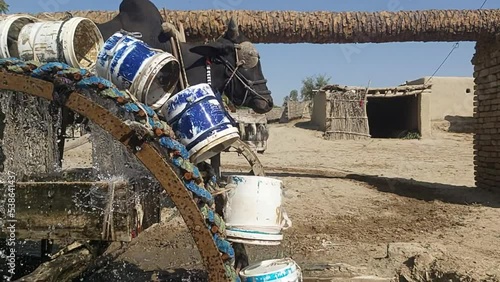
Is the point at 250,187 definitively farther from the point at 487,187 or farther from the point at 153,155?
the point at 487,187

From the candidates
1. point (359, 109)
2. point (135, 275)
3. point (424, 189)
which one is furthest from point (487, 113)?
point (359, 109)

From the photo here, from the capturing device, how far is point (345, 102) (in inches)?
766

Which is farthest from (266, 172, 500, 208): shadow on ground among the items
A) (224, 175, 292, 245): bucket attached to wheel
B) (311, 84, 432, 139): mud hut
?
(311, 84, 432, 139): mud hut

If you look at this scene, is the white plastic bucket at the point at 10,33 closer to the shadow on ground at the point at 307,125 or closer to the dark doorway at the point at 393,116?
the dark doorway at the point at 393,116

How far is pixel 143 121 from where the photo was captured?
2391 millimetres

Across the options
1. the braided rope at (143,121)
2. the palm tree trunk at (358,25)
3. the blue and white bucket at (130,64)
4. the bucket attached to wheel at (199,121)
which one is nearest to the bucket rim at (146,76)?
the blue and white bucket at (130,64)

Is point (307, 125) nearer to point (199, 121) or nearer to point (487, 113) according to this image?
point (487, 113)

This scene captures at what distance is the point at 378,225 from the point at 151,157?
479cm

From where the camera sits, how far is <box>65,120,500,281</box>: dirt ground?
416 centimetres

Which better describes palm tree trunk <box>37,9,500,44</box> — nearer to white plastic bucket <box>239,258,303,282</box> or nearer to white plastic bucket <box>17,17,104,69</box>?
white plastic bucket <box>17,17,104,69</box>

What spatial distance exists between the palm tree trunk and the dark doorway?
1173cm

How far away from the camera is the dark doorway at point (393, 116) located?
65.5 ft

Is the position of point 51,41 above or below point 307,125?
below

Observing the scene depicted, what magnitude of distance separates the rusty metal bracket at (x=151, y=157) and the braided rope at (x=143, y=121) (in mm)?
33
